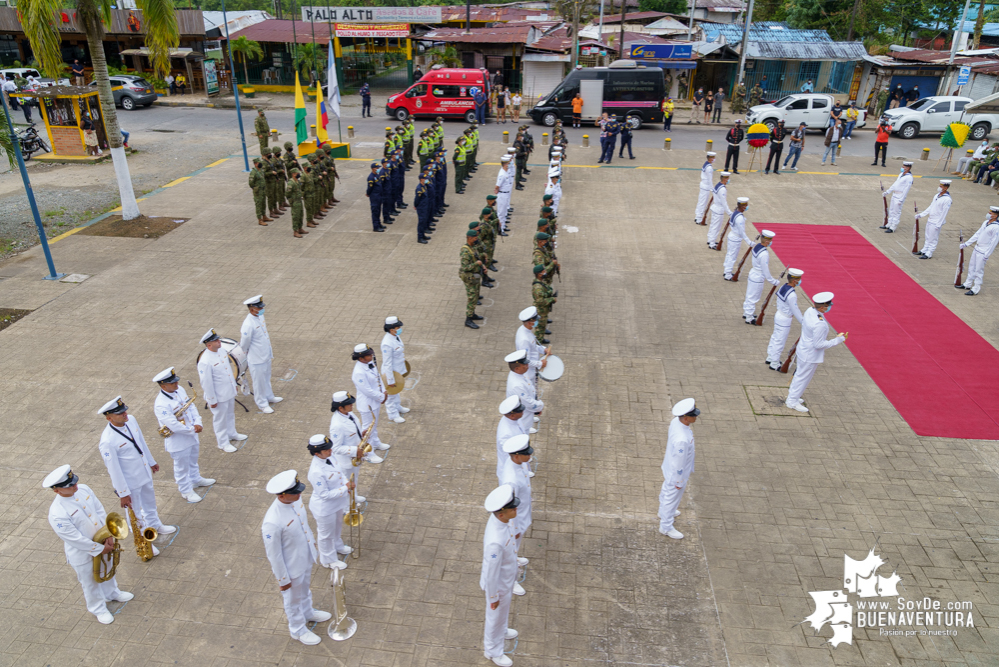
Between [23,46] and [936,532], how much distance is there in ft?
146

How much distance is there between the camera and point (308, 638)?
5441 millimetres

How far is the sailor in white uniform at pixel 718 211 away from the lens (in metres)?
13.8

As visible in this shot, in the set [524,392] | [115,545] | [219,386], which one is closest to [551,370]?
[524,392]

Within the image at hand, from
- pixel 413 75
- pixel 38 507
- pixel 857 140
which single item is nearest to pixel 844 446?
pixel 38 507

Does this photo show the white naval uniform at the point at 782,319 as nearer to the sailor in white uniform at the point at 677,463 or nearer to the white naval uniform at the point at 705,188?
the sailor in white uniform at the point at 677,463

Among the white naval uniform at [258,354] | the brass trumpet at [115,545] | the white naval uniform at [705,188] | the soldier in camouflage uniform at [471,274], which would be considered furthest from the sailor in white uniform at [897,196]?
the brass trumpet at [115,545]

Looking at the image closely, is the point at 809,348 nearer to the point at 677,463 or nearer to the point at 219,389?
the point at 677,463

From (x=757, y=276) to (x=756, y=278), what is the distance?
6 centimetres

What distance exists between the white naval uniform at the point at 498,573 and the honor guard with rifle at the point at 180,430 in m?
3.66

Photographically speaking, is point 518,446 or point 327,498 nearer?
point 518,446

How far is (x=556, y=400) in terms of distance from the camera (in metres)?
8.95

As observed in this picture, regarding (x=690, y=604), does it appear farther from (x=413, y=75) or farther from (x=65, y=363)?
(x=413, y=75)

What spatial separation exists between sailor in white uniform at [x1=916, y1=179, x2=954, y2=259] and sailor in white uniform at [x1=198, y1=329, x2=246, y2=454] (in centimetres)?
1360

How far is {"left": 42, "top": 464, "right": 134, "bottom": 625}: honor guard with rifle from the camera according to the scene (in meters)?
5.21
